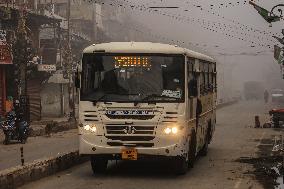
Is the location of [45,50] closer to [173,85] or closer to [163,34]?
[173,85]

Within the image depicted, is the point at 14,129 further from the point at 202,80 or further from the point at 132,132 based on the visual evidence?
the point at 132,132

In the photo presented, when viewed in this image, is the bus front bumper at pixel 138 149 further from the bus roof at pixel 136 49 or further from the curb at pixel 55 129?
the curb at pixel 55 129

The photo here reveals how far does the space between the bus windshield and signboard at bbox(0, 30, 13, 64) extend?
2102 cm

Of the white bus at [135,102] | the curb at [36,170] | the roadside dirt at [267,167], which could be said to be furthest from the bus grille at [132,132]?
the roadside dirt at [267,167]

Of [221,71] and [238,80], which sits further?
[238,80]

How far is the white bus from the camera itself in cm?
1216

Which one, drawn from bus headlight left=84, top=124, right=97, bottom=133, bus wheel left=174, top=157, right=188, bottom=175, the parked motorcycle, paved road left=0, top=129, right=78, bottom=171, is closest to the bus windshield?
bus headlight left=84, top=124, right=97, bottom=133

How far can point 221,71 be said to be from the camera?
124688 millimetres

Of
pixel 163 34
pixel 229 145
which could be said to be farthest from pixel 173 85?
pixel 163 34

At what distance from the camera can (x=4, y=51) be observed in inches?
1291

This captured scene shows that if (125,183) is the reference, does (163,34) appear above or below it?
above

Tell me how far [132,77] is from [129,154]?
174 cm

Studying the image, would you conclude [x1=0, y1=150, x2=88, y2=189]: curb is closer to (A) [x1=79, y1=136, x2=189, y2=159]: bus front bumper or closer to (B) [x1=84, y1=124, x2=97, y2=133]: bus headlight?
(A) [x1=79, y1=136, x2=189, y2=159]: bus front bumper

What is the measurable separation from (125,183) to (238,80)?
15988 centimetres
